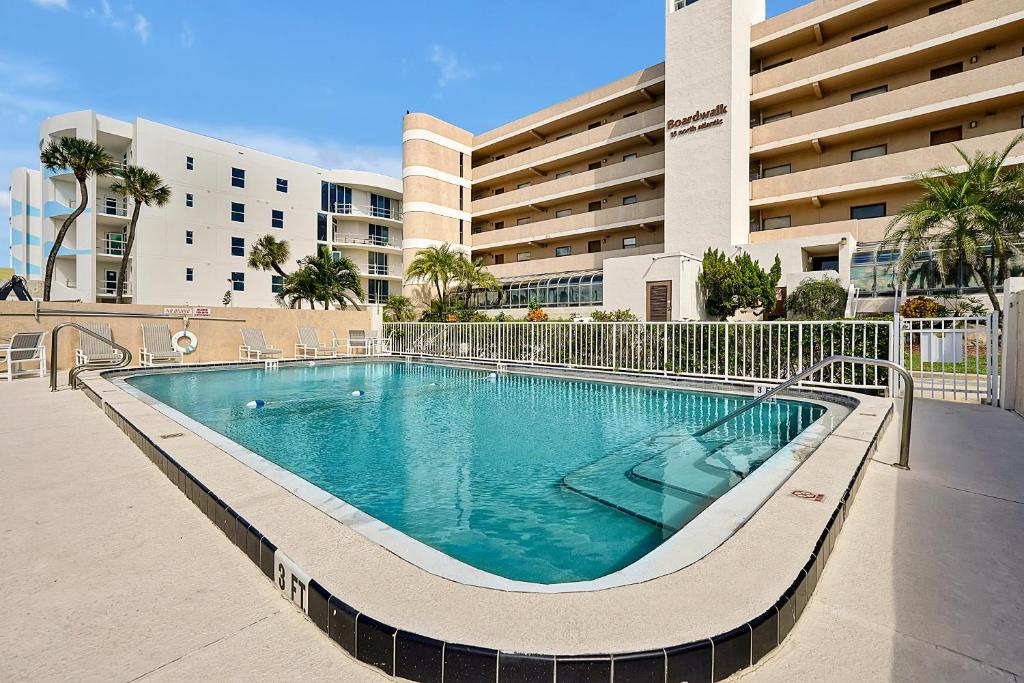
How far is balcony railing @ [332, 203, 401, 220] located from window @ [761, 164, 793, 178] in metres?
30.7

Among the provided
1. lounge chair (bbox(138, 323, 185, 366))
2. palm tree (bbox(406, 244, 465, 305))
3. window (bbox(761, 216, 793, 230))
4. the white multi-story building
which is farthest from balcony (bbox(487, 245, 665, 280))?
lounge chair (bbox(138, 323, 185, 366))

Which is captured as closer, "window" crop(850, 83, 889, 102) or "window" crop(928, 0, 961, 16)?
"window" crop(928, 0, 961, 16)

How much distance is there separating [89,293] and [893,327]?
41.5 m

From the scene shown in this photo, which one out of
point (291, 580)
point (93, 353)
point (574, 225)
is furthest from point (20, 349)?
point (574, 225)

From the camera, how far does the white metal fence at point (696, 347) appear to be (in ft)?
30.1

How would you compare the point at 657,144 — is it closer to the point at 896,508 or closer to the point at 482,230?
the point at 482,230

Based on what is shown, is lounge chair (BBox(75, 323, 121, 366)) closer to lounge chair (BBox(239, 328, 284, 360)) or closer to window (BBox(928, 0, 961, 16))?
lounge chair (BBox(239, 328, 284, 360))

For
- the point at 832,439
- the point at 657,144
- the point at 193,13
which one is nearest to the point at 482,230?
the point at 657,144

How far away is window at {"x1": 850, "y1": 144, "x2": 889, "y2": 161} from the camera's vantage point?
2251 centimetres

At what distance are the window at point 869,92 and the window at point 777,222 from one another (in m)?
6.04

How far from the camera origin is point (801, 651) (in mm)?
1844

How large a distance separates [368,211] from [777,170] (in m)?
32.3

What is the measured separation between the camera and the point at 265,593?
7.37 feet

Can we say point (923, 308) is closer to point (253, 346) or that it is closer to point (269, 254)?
point (253, 346)
